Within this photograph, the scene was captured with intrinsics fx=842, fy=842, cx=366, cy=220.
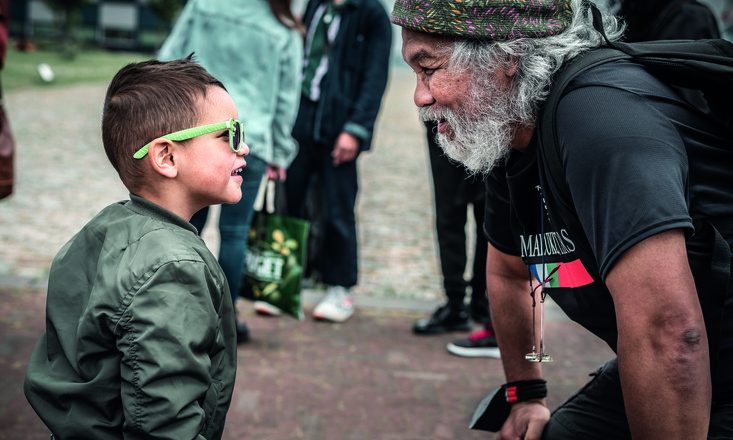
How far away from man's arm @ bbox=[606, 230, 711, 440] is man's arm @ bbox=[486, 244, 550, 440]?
73 cm

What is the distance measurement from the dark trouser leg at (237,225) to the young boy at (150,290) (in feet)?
6.20

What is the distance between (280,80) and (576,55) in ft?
7.97

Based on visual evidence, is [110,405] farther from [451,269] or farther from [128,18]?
[128,18]

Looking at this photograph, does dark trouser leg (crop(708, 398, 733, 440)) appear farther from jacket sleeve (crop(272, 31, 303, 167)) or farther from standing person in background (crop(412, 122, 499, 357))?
jacket sleeve (crop(272, 31, 303, 167))

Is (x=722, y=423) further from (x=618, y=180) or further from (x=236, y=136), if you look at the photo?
(x=236, y=136)

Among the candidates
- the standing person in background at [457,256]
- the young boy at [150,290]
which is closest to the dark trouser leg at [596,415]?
the young boy at [150,290]

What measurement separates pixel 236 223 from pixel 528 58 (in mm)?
2351

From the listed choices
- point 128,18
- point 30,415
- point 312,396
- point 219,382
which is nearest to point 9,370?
point 30,415

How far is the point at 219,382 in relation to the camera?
2049 mm

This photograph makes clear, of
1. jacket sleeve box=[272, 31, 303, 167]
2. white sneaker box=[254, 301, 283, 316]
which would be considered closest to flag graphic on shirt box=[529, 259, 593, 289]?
jacket sleeve box=[272, 31, 303, 167]

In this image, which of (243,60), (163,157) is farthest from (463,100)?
(243,60)

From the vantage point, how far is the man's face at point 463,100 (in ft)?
6.78

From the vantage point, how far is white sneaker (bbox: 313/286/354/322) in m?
4.86

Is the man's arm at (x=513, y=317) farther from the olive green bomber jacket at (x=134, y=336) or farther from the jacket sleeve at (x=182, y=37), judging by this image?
the jacket sleeve at (x=182, y=37)
